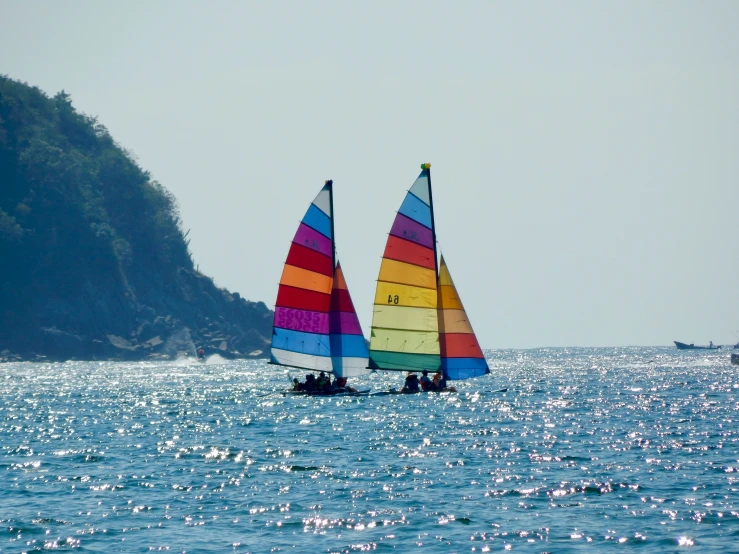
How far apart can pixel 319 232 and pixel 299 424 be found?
1647 cm

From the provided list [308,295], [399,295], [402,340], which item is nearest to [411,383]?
[402,340]

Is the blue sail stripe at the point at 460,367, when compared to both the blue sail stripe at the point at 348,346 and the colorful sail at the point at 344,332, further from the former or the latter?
the blue sail stripe at the point at 348,346

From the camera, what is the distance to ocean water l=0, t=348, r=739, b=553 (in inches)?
966

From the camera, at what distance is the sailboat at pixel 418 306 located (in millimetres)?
61906

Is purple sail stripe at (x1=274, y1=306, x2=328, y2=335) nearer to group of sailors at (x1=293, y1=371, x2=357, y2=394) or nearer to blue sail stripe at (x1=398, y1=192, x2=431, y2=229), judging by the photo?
group of sailors at (x1=293, y1=371, x2=357, y2=394)

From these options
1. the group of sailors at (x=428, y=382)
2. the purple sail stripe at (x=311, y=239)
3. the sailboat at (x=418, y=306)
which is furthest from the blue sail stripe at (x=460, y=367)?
the purple sail stripe at (x=311, y=239)

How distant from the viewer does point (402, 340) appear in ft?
206

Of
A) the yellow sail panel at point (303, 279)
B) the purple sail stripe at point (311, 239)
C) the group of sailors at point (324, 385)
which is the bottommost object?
the group of sailors at point (324, 385)

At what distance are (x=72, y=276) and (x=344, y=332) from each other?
12592cm

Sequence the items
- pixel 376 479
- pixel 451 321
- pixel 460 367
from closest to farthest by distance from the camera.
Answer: pixel 376 479
pixel 451 321
pixel 460 367

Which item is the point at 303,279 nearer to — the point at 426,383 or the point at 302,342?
the point at 302,342

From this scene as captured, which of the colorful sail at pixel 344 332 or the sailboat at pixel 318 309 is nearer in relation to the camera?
the sailboat at pixel 318 309

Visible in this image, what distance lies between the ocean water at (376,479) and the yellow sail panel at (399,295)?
5842 millimetres

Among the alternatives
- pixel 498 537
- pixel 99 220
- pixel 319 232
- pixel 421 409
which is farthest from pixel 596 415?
pixel 99 220
